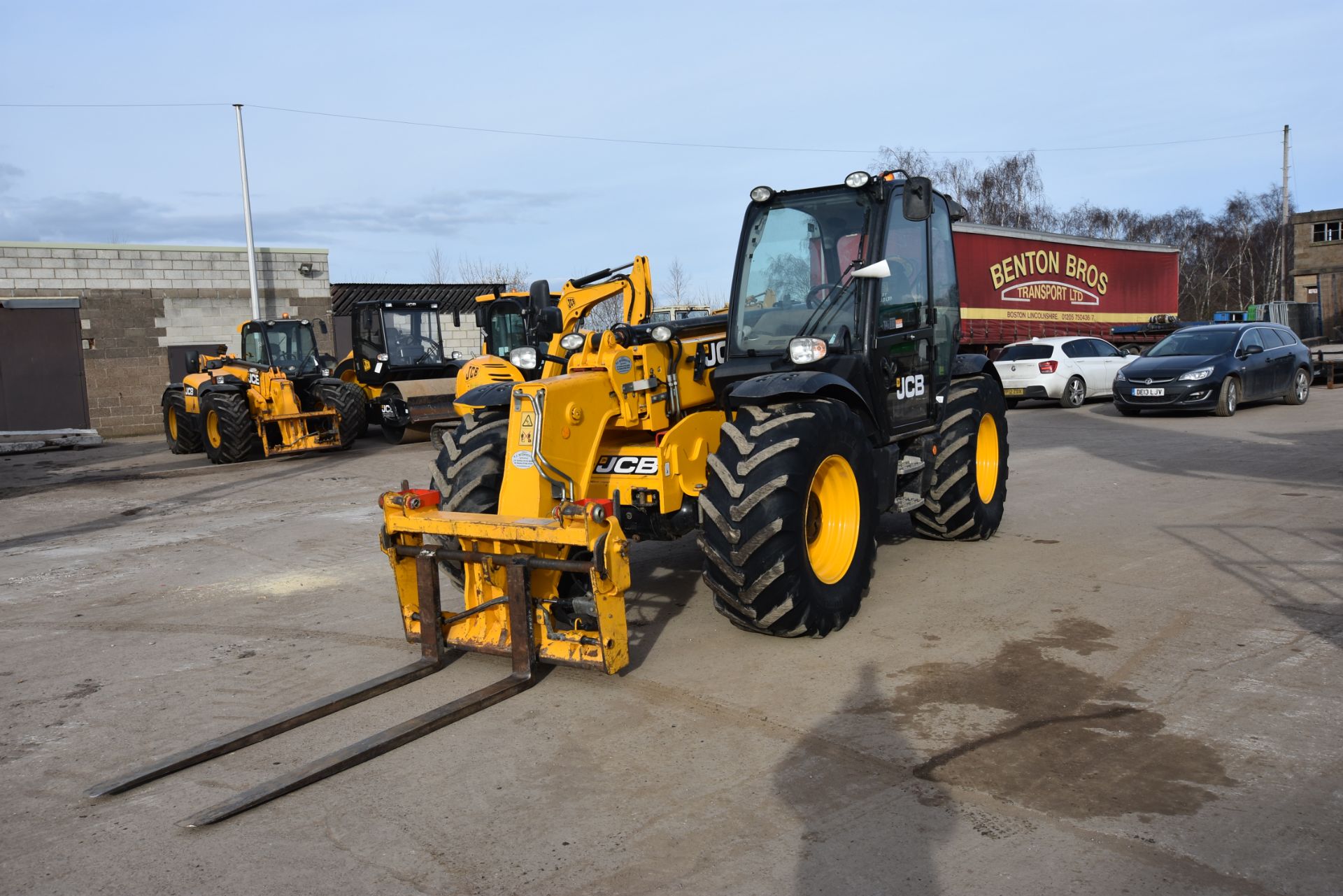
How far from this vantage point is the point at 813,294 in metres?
6.82

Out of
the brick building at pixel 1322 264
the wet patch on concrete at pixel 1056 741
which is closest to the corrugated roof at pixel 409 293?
the wet patch on concrete at pixel 1056 741

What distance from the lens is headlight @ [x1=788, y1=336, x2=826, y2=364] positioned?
20.2 feet

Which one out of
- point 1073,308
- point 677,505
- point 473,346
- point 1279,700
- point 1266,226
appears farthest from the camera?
point 1266,226

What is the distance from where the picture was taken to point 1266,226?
7175 centimetres

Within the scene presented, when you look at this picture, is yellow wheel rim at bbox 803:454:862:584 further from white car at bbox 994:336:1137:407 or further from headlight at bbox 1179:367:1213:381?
white car at bbox 994:336:1137:407

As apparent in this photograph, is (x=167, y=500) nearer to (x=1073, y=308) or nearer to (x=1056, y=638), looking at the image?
(x=1056, y=638)

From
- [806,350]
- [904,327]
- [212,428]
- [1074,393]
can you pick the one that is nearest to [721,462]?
[806,350]

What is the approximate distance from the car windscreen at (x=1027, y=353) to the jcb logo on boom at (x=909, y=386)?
1365 cm

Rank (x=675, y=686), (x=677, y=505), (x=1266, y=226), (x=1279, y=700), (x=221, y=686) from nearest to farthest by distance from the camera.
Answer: (x=1279, y=700), (x=675, y=686), (x=221, y=686), (x=677, y=505), (x=1266, y=226)

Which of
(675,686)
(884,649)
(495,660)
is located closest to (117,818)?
(495,660)

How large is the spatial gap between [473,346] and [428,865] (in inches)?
1165

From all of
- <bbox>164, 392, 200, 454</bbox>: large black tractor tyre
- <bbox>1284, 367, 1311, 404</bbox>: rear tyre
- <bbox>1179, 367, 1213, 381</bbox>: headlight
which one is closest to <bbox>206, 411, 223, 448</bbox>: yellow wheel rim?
<bbox>164, 392, 200, 454</bbox>: large black tractor tyre

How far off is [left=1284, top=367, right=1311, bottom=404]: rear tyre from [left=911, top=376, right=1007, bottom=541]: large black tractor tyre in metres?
12.3

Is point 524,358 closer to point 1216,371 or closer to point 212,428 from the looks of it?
point 212,428
